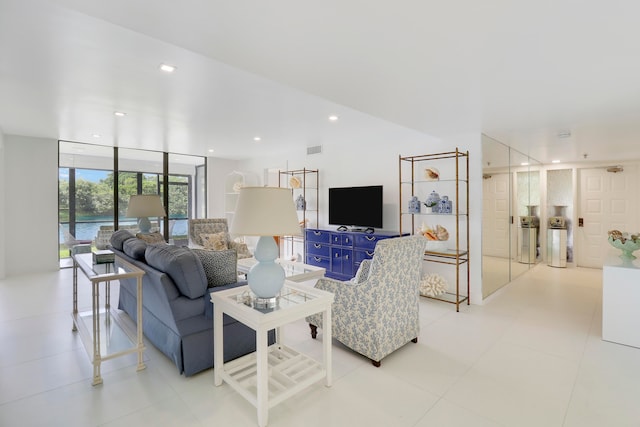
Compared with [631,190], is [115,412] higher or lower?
lower

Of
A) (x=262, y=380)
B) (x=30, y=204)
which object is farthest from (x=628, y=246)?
(x=30, y=204)

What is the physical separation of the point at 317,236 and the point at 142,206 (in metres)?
2.75

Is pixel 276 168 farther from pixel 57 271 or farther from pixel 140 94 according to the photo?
pixel 57 271

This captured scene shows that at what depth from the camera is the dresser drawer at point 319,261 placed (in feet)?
17.7

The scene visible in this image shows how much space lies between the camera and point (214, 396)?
213cm

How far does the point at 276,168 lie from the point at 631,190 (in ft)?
22.8

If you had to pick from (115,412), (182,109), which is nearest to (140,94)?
(182,109)

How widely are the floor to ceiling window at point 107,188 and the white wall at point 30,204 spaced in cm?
21

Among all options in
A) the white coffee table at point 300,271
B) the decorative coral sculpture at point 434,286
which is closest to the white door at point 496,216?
the decorative coral sculpture at point 434,286

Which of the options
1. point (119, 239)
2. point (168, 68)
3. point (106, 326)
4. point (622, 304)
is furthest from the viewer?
point (119, 239)

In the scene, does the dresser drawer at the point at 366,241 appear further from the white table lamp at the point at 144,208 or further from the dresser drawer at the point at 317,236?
the white table lamp at the point at 144,208

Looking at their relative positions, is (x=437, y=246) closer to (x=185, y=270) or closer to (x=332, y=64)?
(x=332, y=64)

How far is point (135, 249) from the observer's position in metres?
2.86

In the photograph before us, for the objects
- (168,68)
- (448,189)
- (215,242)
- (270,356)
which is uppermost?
(168,68)
